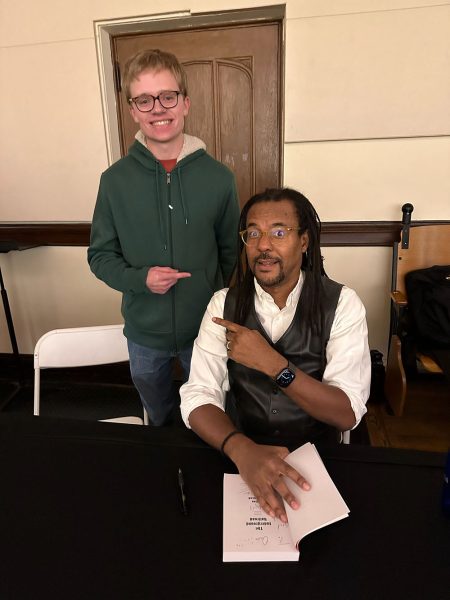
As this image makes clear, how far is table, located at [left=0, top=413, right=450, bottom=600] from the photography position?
2.14ft

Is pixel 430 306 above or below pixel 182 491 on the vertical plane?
below

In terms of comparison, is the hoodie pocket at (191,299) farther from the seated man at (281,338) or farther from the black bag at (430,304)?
the black bag at (430,304)

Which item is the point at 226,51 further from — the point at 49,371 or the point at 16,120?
the point at 49,371

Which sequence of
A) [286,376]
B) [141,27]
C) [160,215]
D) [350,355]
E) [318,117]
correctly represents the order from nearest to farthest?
[286,376] < [350,355] < [160,215] < [318,117] < [141,27]

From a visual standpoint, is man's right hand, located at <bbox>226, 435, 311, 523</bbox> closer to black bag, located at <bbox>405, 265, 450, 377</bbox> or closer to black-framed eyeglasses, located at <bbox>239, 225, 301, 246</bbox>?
black-framed eyeglasses, located at <bbox>239, 225, 301, 246</bbox>

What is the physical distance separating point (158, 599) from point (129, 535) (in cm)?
14

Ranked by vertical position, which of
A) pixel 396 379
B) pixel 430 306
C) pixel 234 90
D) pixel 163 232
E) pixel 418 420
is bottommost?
pixel 418 420

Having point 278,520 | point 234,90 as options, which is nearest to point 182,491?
point 278,520

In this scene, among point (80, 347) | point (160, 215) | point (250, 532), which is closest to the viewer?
point (250, 532)

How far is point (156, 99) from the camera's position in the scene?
1.28 m

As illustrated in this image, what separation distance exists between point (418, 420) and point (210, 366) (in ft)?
5.68

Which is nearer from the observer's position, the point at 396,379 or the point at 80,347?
the point at 80,347

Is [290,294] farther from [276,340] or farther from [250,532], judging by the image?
[250,532]

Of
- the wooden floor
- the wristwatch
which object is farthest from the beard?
the wooden floor
